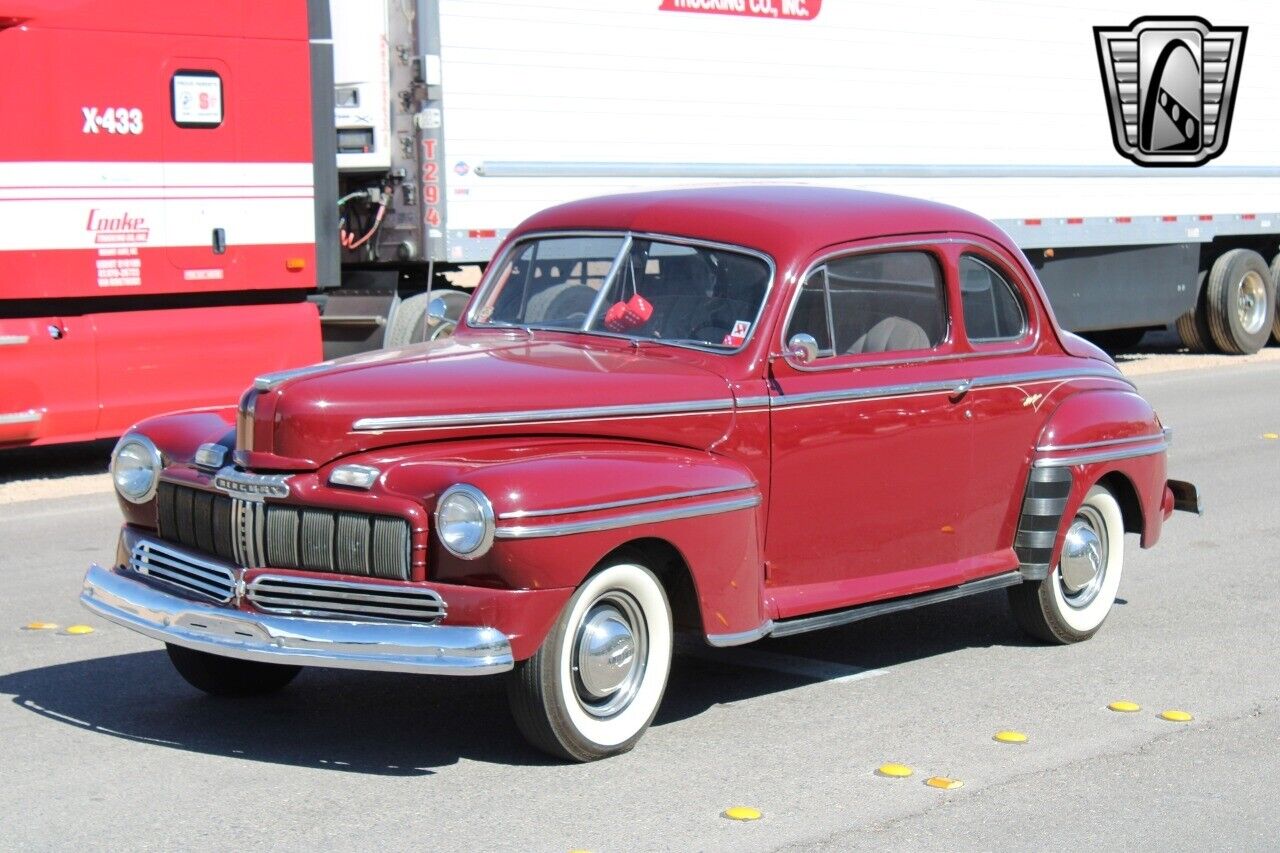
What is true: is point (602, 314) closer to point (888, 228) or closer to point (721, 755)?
point (888, 228)

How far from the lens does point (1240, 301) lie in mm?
19734

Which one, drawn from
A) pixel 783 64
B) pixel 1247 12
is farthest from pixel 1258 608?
pixel 1247 12

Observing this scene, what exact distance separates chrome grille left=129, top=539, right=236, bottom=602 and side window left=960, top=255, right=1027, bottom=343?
9.68ft

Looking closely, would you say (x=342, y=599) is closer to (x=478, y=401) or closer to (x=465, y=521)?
(x=465, y=521)

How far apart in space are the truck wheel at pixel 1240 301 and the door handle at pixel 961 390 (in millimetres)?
14044

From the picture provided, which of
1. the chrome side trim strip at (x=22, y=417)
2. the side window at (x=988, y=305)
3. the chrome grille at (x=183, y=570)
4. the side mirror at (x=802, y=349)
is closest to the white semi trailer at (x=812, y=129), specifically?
the chrome side trim strip at (x=22, y=417)

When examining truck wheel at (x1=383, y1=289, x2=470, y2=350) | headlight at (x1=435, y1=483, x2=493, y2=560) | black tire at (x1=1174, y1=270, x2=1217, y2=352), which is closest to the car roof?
headlight at (x1=435, y1=483, x2=493, y2=560)

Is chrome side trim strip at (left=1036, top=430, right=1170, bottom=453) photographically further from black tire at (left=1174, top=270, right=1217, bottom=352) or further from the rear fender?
black tire at (left=1174, top=270, right=1217, bottom=352)

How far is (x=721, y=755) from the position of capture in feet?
17.5

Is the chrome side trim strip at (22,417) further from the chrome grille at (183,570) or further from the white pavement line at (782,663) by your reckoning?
the white pavement line at (782,663)

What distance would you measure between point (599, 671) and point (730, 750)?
0.53 m

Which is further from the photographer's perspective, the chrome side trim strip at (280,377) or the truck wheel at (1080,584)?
the truck wheel at (1080,584)

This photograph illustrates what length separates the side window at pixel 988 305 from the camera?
661 centimetres

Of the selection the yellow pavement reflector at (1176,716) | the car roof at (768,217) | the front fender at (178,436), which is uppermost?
the car roof at (768,217)
